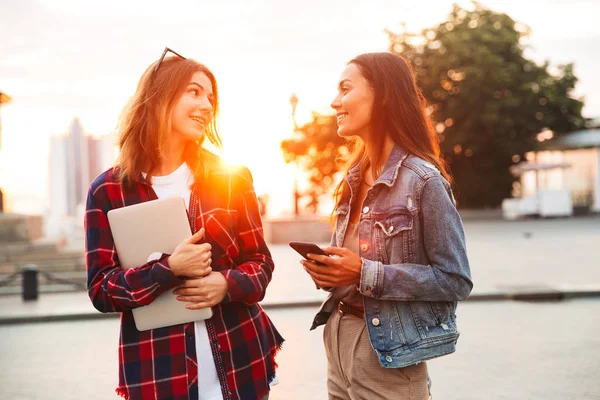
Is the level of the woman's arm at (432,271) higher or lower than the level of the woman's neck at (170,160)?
lower

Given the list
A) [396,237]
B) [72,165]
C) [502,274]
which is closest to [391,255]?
[396,237]

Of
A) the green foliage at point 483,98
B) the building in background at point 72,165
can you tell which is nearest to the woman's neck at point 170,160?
the green foliage at point 483,98

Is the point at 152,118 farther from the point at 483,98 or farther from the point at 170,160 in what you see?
the point at 483,98

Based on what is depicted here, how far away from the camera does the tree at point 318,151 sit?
36.8 meters

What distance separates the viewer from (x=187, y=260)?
7.25 feet

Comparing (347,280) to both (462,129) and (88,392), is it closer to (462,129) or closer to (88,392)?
(88,392)

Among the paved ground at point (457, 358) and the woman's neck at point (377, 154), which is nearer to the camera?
the woman's neck at point (377, 154)

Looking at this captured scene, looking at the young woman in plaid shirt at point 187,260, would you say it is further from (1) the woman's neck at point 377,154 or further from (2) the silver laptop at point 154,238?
(1) the woman's neck at point 377,154

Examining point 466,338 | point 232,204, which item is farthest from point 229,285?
point 466,338

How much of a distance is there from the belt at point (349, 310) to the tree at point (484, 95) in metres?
30.5

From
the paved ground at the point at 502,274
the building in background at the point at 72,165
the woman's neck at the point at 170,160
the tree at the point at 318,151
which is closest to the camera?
the woman's neck at the point at 170,160

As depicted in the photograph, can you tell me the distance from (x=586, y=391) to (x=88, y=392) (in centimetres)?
431

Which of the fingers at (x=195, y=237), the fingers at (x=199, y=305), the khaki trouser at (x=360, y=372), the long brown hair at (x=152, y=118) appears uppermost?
the long brown hair at (x=152, y=118)

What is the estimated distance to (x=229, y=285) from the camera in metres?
2.31
